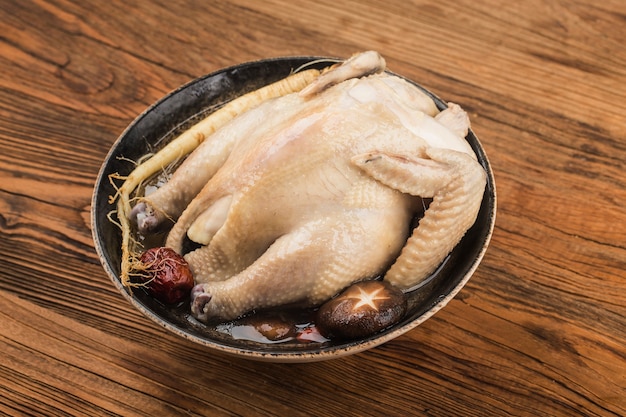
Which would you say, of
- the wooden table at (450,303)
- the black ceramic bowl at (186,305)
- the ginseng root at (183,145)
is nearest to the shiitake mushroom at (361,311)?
the black ceramic bowl at (186,305)

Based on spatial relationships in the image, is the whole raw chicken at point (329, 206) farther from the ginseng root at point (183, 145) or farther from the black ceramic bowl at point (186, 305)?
the ginseng root at point (183, 145)

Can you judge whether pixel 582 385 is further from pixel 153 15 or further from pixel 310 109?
pixel 153 15

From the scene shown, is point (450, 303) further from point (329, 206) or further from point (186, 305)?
point (186, 305)

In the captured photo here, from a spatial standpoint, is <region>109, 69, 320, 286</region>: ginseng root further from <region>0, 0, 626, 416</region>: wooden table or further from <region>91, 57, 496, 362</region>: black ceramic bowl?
<region>0, 0, 626, 416</region>: wooden table

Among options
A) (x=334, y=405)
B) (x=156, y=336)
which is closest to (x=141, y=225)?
(x=156, y=336)

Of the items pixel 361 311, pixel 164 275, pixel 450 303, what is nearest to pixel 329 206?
pixel 361 311
